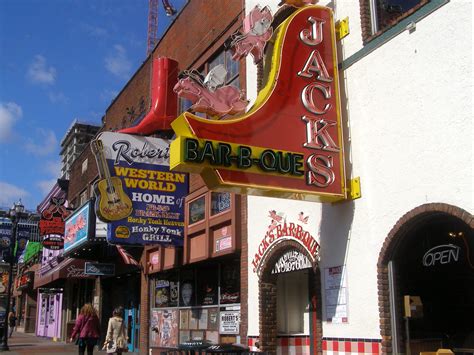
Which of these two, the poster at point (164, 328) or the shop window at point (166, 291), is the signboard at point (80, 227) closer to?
the shop window at point (166, 291)

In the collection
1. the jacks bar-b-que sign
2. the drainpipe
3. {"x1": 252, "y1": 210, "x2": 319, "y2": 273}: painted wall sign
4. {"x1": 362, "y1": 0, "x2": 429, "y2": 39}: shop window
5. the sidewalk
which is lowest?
the sidewalk

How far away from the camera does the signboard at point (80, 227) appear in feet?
61.6

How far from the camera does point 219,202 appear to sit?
47.8 ft

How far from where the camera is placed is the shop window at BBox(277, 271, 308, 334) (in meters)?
11.8

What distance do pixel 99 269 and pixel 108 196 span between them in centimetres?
824

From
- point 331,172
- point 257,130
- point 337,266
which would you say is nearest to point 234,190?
point 257,130

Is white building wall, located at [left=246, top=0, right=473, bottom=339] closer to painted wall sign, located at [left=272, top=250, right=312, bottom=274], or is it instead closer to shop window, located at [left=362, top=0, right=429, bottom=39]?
shop window, located at [left=362, top=0, right=429, bottom=39]

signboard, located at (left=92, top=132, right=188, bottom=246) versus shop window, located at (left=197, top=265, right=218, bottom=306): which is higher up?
signboard, located at (left=92, top=132, right=188, bottom=246)

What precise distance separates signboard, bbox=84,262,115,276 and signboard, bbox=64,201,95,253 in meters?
0.97

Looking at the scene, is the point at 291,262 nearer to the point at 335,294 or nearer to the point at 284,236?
the point at 284,236

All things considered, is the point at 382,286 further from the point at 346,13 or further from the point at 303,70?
the point at 346,13

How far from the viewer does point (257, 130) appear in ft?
29.9

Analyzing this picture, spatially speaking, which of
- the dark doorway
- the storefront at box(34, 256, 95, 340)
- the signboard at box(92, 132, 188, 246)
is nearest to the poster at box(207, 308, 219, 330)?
the signboard at box(92, 132, 188, 246)

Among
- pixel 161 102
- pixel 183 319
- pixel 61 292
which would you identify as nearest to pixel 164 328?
pixel 183 319
